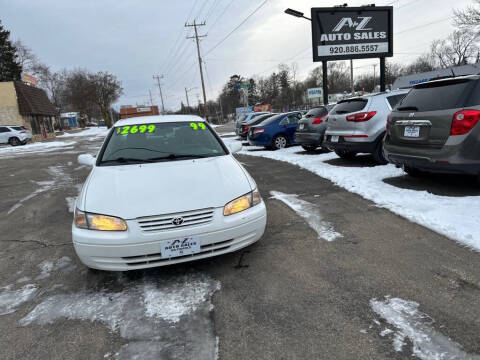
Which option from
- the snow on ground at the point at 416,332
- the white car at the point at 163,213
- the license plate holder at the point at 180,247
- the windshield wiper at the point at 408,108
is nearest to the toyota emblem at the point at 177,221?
A: the white car at the point at 163,213

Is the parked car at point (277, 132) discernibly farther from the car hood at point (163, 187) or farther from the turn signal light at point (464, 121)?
the car hood at point (163, 187)

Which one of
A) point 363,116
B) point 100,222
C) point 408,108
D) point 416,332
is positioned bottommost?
point 416,332

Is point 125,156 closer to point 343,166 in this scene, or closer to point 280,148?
point 343,166

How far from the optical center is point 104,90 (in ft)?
185

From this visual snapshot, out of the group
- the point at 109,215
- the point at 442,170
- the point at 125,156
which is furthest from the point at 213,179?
the point at 442,170

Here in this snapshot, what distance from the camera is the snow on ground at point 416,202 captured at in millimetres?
3756

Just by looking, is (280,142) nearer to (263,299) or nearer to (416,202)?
(416,202)

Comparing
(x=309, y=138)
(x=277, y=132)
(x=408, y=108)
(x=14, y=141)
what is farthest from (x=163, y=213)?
(x=14, y=141)

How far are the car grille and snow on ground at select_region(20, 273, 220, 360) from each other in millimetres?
577

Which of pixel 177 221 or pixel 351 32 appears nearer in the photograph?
pixel 177 221

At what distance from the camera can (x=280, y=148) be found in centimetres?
1278

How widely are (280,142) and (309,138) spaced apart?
277 centimetres

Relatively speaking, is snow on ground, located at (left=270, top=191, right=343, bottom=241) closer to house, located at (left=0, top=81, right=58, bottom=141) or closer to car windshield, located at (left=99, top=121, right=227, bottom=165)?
car windshield, located at (left=99, top=121, right=227, bottom=165)

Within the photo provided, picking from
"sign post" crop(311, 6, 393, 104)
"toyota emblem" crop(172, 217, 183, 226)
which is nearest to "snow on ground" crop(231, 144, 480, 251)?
"toyota emblem" crop(172, 217, 183, 226)
